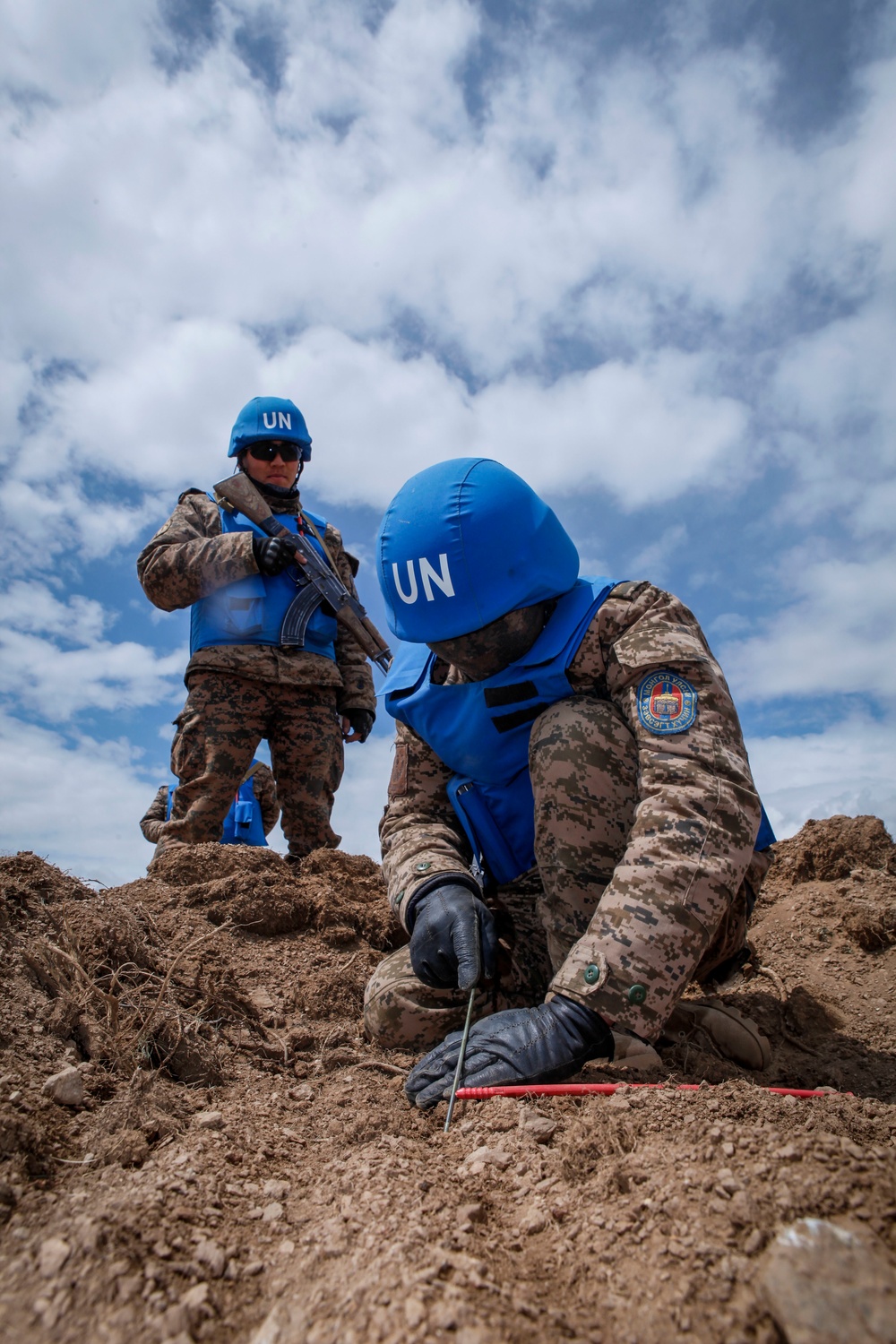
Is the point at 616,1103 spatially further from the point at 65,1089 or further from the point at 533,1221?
the point at 65,1089

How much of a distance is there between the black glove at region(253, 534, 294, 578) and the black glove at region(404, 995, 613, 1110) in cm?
300

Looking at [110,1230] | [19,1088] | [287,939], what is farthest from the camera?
[287,939]

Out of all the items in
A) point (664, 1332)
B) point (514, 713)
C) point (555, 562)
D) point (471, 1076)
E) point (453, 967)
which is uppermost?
point (555, 562)

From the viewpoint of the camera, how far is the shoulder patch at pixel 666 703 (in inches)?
71.6

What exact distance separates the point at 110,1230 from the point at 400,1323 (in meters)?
0.37

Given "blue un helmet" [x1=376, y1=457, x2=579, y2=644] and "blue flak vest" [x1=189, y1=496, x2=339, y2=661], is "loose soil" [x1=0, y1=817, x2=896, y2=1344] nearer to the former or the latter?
"blue un helmet" [x1=376, y1=457, x2=579, y2=644]

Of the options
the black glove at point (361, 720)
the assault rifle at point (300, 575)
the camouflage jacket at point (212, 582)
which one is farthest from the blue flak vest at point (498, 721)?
the black glove at point (361, 720)

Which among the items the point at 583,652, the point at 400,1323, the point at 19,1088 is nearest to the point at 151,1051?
the point at 19,1088

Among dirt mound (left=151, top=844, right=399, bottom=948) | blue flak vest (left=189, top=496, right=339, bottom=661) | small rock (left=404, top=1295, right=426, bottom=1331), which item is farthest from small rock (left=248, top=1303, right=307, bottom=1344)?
blue flak vest (left=189, top=496, right=339, bottom=661)

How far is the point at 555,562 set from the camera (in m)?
2.12

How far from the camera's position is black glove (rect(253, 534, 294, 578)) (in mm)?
4164

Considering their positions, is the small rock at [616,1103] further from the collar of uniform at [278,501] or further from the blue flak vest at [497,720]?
the collar of uniform at [278,501]

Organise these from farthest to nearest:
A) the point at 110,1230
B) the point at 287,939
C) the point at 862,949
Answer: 1. the point at 862,949
2. the point at 287,939
3. the point at 110,1230

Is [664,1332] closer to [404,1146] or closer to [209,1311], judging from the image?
[209,1311]
